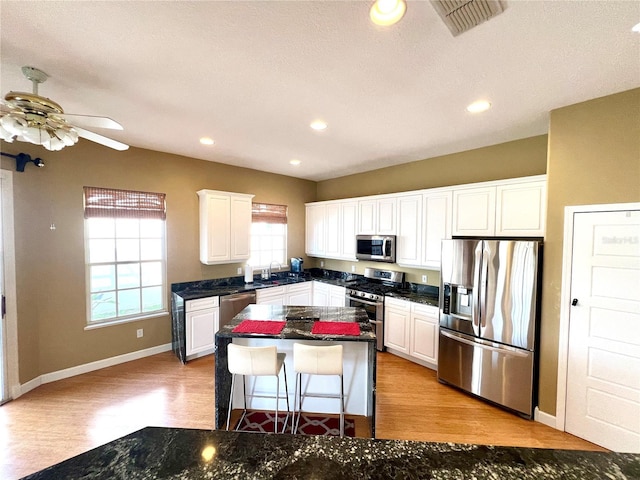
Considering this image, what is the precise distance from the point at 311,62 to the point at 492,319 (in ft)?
9.62

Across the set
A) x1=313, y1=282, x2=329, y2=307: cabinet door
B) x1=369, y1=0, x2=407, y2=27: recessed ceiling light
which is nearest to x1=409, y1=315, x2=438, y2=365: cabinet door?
x1=313, y1=282, x2=329, y2=307: cabinet door

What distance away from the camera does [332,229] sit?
5.12m

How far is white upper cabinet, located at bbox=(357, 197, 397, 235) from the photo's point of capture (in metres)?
4.17

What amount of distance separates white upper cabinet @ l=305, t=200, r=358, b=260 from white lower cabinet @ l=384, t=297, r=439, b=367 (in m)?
1.29

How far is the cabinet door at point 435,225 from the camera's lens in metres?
3.53

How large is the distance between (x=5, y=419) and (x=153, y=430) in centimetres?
297

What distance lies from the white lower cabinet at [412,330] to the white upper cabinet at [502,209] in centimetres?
116

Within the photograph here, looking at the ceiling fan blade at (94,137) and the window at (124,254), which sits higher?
the ceiling fan blade at (94,137)

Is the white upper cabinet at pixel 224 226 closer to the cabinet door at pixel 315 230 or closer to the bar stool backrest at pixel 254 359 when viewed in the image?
the cabinet door at pixel 315 230

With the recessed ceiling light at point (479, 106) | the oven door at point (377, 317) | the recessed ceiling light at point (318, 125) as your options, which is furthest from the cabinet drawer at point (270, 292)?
the recessed ceiling light at point (479, 106)

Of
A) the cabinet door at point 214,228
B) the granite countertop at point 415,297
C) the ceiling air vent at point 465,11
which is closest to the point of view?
the ceiling air vent at point 465,11

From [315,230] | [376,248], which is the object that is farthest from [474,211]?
[315,230]

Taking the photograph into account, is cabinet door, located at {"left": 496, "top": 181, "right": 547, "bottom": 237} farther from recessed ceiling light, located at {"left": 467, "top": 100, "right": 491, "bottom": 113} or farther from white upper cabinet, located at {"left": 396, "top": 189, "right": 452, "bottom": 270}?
recessed ceiling light, located at {"left": 467, "top": 100, "right": 491, "bottom": 113}

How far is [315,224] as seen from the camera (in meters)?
5.48
